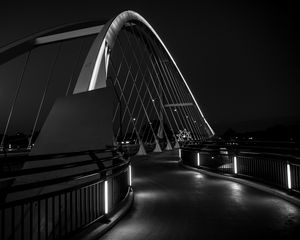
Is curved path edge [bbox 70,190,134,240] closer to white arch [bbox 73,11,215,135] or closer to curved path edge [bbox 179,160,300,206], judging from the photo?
curved path edge [bbox 179,160,300,206]

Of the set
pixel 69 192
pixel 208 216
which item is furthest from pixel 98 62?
pixel 208 216

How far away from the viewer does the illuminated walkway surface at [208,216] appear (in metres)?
5.29

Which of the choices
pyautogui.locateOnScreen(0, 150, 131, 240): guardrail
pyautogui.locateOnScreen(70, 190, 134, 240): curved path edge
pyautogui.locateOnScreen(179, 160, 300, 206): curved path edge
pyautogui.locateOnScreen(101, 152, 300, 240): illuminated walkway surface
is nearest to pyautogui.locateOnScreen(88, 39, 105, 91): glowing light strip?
pyautogui.locateOnScreen(0, 150, 131, 240): guardrail

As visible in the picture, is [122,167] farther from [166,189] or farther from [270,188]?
[270,188]

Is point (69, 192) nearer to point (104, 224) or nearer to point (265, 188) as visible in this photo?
point (104, 224)

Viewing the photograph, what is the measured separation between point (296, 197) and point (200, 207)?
2310mm

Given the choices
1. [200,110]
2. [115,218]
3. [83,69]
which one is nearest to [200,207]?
[115,218]

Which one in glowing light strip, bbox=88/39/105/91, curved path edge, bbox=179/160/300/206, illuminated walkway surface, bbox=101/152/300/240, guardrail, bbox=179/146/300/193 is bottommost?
illuminated walkway surface, bbox=101/152/300/240

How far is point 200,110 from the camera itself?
67.2 m

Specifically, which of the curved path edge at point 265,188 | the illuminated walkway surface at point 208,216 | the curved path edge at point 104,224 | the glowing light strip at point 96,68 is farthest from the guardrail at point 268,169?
the glowing light strip at point 96,68

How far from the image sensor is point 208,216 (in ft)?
21.4

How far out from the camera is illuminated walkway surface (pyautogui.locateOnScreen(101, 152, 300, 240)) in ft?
17.4

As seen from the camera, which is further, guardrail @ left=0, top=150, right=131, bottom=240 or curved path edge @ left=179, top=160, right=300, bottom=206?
curved path edge @ left=179, top=160, right=300, bottom=206

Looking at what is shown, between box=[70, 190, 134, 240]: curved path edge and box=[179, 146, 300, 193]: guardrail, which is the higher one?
box=[179, 146, 300, 193]: guardrail
